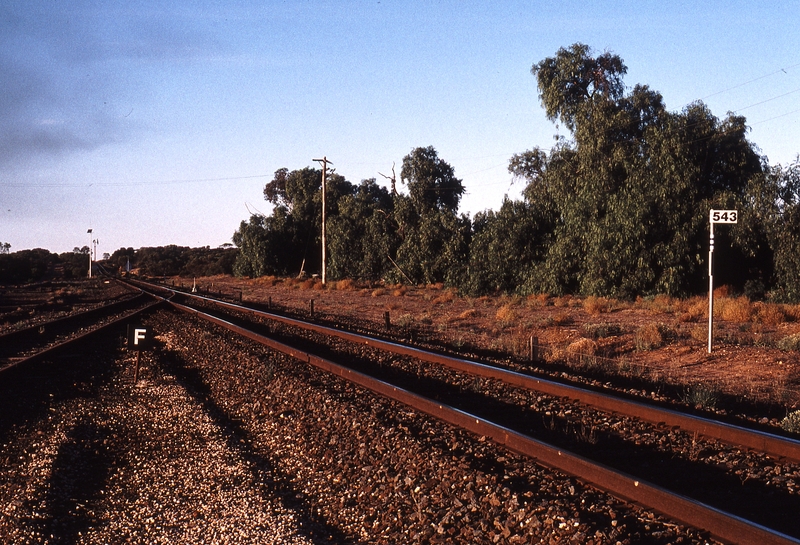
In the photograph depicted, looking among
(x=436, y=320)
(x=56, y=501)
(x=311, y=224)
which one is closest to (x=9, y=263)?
(x=311, y=224)

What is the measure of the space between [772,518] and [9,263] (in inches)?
4683

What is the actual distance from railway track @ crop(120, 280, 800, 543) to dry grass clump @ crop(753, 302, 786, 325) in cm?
1420

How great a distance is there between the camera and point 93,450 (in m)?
9.18

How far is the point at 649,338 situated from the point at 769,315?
734 cm

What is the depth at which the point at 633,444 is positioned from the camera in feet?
26.5

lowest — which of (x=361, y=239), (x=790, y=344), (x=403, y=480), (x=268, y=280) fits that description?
(x=403, y=480)

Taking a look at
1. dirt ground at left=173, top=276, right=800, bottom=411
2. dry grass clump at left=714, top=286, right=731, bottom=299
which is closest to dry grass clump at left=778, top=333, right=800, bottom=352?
dirt ground at left=173, top=276, right=800, bottom=411

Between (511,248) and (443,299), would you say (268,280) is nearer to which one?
(443,299)

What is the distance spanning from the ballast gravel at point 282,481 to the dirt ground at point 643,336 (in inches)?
196

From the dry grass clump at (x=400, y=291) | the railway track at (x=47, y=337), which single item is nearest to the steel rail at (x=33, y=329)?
the railway track at (x=47, y=337)

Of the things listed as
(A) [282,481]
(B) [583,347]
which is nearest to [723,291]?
(B) [583,347]

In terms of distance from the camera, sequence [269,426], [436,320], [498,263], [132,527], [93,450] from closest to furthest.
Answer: [132,527] → [93,450] → [269,426] → [436,320] → [498,263]

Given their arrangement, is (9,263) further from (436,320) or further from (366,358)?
(366,358)

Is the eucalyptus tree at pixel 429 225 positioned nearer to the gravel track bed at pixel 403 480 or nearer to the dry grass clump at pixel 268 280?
the dry grass clump at pixel 268 280
